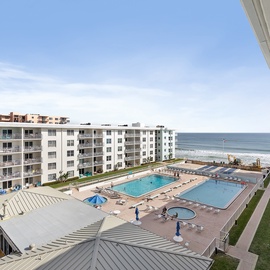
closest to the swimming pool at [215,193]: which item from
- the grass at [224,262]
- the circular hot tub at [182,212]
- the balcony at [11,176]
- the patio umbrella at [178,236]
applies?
the circular hot tub at [182,212]

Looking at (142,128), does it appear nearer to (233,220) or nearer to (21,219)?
(233,220)

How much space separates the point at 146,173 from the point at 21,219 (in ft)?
99.7

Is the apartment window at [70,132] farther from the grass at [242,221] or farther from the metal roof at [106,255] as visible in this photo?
the grass at [242,221]

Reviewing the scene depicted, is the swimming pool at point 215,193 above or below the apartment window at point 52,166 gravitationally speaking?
below

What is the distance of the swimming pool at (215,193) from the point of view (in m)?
27.4

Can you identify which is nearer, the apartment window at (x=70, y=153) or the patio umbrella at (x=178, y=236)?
the patio umbrella at (x=178, y=236)

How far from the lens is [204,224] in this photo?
20.2 m

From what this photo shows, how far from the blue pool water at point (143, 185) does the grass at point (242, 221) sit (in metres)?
13.6

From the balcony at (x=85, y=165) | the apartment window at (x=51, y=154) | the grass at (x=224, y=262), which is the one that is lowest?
the grass at (x=224, y=262)

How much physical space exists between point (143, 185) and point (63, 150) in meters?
15.9

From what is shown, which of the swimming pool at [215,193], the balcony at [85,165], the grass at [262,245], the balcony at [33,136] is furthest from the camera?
the balcony at [85,165]

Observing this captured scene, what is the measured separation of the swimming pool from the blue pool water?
539cm

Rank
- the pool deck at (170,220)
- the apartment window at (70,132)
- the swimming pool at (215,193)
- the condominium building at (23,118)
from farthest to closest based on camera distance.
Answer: the condominium building at (23,118) → the apartment window at (70,132) → the swimming pool at (215,193) → the pool deck at (170,220)

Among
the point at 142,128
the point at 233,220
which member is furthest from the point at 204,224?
the point at 142,128
